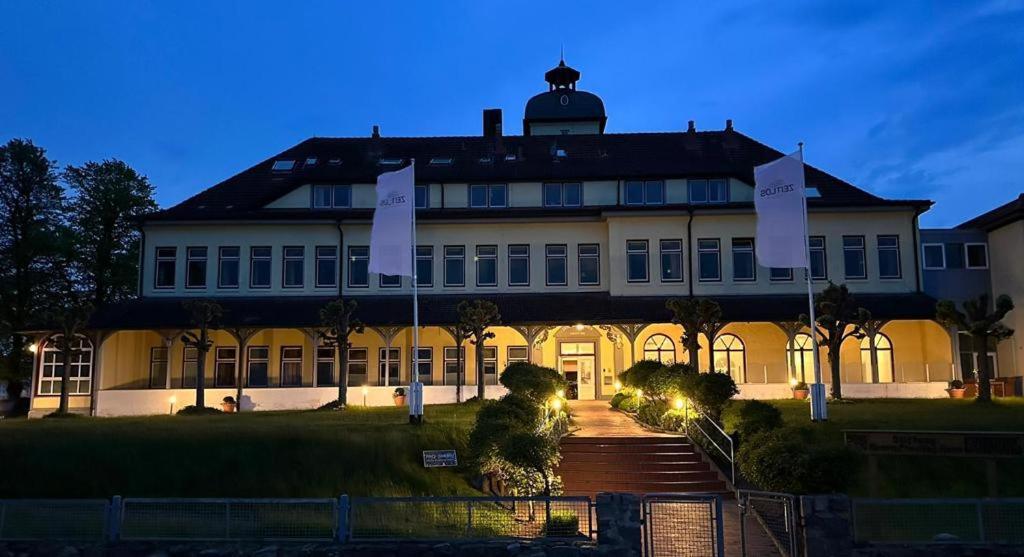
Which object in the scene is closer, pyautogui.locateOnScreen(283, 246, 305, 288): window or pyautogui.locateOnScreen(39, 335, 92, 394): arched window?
pyautogui.locateOnScreen(39, 335, 92, 394): arched window

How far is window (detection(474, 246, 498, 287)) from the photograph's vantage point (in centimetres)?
3133

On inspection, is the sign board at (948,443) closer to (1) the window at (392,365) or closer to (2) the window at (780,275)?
(2) the window at (780,275)

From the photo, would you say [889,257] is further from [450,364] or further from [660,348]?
[450,364]

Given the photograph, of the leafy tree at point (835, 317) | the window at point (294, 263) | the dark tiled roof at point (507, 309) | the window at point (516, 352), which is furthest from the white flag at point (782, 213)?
the window at point (294, 263)

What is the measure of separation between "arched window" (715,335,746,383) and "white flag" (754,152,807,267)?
→ 325 inches

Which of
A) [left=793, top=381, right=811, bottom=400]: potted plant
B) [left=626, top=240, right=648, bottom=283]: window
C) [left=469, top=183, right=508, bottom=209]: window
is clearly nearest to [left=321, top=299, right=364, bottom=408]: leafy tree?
[left=469, top=183, right=508, bottom=209]: window

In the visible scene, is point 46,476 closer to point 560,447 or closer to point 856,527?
point 560,447

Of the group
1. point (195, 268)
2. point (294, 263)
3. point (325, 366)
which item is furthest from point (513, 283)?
point (195, 268)

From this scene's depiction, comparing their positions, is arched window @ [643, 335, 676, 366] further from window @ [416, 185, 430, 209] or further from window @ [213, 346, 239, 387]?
window @ [213, 346, 239, 387]

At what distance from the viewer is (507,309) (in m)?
29.5

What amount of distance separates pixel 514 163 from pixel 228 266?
12.4 metres

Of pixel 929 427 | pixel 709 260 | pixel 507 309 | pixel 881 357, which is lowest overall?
pixel 929 427

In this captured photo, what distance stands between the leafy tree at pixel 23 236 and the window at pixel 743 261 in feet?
97.4

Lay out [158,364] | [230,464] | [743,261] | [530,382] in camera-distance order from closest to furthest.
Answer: [230,464], [530,382], [158,364], [743,261]
